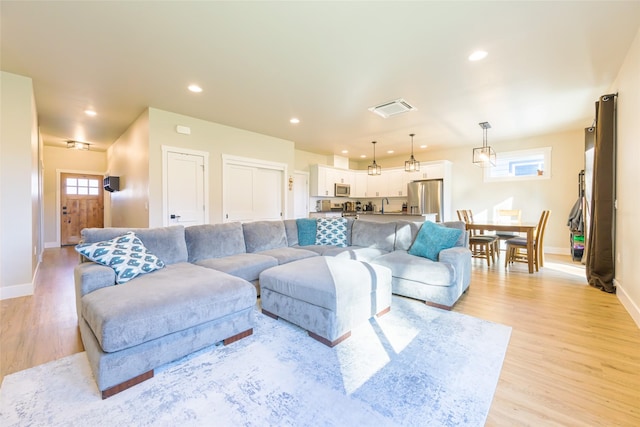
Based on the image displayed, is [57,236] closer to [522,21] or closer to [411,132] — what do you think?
[411,132]

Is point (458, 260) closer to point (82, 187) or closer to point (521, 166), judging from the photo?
point (521, 166)

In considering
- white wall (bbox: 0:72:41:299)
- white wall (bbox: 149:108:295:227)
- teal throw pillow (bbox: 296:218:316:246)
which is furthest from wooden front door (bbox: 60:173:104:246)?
teal throw pillow (bbox: 296:218:316:246)

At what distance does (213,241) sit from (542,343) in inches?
134

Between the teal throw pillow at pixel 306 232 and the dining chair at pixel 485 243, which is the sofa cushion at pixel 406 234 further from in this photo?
the dining chair at pixel 485 243

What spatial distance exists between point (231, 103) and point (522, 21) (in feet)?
11.6

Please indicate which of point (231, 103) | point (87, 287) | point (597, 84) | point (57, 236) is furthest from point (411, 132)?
point (57, 236)

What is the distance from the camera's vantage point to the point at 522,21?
2.22m

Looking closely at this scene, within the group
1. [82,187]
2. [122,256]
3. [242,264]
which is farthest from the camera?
[82,187]

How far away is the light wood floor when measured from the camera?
1.45 m

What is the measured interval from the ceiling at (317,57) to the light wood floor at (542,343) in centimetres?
264

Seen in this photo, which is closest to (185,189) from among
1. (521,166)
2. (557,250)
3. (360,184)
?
(360,184)

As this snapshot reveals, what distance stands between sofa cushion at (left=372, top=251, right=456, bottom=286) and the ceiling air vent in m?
2.25

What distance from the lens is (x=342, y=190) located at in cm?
799

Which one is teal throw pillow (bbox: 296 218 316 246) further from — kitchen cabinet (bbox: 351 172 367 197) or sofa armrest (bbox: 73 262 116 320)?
kitchen cabinet (bbox: 351 172 367 197)
